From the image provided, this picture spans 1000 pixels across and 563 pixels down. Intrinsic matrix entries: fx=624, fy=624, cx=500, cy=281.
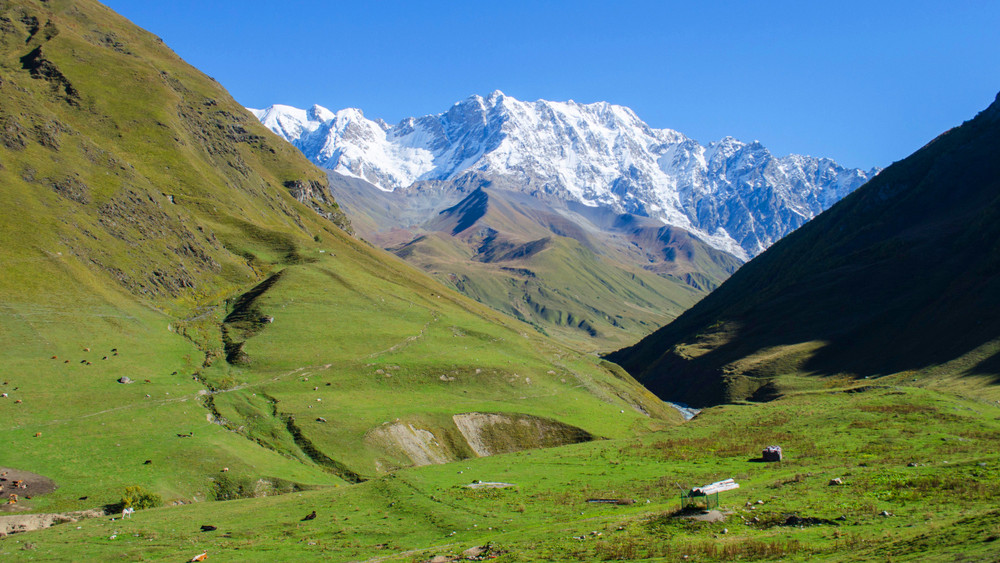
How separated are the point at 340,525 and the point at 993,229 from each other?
22882cm

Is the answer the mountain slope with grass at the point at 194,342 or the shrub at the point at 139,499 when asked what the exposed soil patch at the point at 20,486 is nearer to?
the mountain slope with grass at the point at 194,342

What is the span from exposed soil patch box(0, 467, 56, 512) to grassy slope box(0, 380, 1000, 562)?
34.5 ft

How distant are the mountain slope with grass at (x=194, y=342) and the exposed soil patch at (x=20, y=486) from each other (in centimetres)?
53

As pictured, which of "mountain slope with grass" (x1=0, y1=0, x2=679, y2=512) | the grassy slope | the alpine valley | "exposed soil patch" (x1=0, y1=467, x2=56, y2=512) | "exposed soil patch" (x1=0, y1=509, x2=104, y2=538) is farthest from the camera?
"mountain slope with grass" (x1=0, y1=0, x2=679, y2=512)

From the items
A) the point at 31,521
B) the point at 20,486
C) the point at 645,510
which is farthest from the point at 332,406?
the point at 645,510

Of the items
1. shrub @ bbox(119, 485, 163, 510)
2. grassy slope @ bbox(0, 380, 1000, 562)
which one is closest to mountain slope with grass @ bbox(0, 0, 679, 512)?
shrub @ bbox(119, 485, 163, 510)

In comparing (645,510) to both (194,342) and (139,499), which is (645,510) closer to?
(139,499)

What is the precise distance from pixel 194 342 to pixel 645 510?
84.9m

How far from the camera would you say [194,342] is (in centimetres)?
10169

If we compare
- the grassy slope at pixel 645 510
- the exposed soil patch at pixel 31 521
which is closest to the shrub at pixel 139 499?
the exposed soil patch at pixel 31 521

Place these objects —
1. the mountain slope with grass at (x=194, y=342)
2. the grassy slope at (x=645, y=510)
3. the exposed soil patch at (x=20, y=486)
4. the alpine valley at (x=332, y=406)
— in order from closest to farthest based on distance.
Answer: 1. the grassy slope at (x=645, y=510)
2. the alpine valley at (x=332, y=406)
3. the exposed soil patch at (x=20, y=486)
4. the mountain slope with grass at (x=194, y=342)

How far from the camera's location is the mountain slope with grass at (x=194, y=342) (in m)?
68.2

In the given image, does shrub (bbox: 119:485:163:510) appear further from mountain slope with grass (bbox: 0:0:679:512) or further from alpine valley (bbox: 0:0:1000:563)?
mountain slope with grass (bbox: 0:0:679:512)

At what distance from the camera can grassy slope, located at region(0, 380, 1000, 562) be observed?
100 ft
